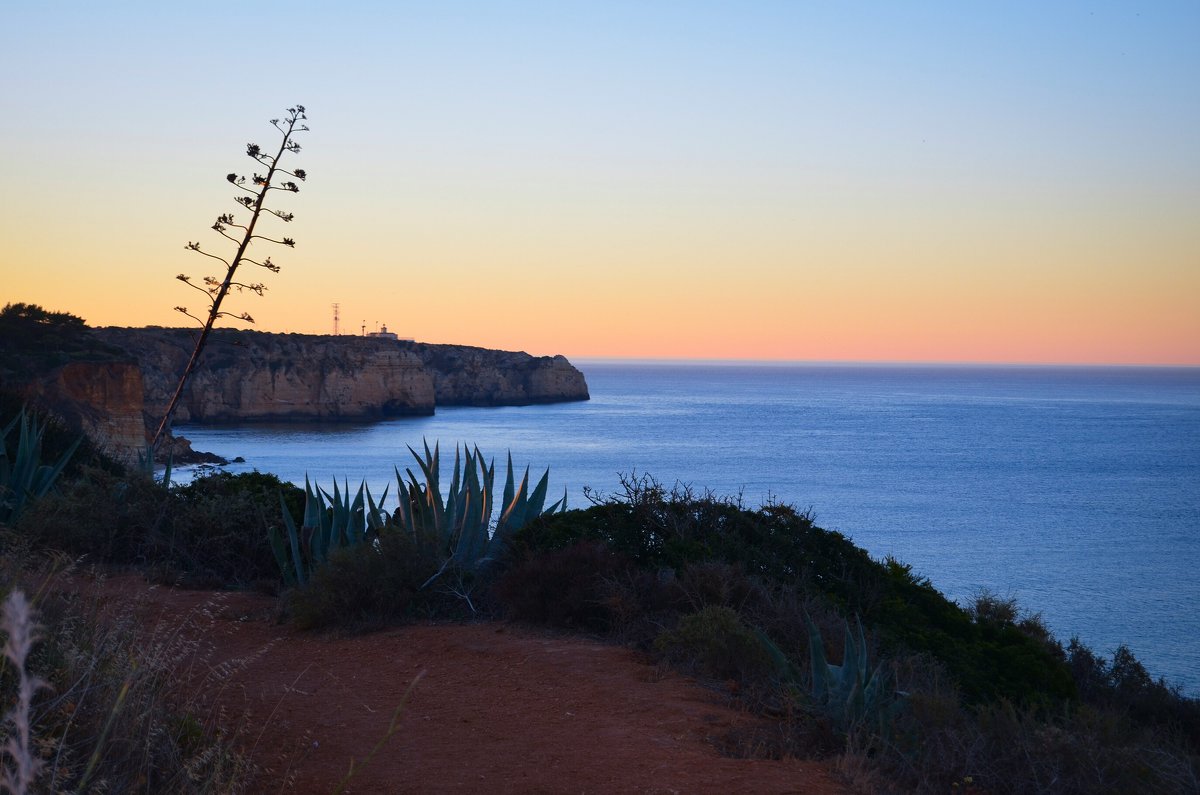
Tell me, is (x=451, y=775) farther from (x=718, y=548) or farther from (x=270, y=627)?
(x=718, y=548)

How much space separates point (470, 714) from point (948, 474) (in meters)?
53.5

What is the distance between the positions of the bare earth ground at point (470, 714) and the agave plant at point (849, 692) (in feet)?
1.32

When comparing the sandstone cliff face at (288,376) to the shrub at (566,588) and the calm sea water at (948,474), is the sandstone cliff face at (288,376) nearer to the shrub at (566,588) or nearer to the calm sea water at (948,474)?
the calm sea water at (948,474)

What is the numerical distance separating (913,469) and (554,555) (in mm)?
52302

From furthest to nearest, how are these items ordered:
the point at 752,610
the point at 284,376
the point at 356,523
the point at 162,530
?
the point at 284,376
the point at 162,530
the point at 356,523
the point at 752,610

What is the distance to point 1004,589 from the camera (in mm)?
26359


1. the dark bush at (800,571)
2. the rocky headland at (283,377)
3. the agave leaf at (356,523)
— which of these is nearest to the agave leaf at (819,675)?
the dark bush at (800,571)

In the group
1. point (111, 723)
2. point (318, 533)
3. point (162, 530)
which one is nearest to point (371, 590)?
point (318, 533)

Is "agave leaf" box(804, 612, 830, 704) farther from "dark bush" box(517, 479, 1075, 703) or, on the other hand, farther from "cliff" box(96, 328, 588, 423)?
"cliff" box(96, 328, 588, 423)

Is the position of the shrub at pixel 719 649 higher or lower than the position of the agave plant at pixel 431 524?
lower

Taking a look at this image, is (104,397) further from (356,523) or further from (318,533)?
(318,533)

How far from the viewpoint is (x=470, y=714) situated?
538cm

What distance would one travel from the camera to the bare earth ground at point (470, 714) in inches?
170

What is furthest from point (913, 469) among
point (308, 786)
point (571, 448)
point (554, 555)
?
point (308, 786)
